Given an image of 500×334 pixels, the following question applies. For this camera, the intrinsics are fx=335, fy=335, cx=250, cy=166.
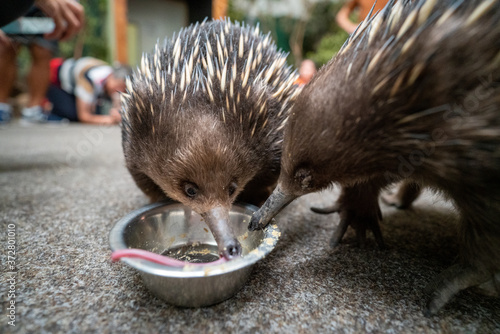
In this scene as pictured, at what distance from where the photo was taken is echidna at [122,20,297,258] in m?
1.26

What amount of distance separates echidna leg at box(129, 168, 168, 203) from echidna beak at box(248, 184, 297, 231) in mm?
624

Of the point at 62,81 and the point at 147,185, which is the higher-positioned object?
the point at 147,185

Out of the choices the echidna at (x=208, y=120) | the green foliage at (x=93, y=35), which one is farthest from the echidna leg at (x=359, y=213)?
the green foliage at (x=93, y=35)

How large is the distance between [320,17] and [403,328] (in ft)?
37.4

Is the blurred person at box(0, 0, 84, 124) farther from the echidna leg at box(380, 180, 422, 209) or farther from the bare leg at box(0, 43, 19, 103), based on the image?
the echidna leg at box(380, 180, 422, 209)

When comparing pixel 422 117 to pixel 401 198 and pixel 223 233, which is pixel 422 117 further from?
pixel 401 198

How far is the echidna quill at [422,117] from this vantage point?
0.85 metres

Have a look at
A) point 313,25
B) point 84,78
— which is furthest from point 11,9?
point 313,25

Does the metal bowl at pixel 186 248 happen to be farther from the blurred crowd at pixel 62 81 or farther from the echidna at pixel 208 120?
the blurred crowd at pixel 62 81

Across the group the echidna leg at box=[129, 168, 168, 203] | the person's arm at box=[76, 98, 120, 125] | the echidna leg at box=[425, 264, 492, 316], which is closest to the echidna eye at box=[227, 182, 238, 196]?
the echidna leg at box=[129, 168, 168, 203]

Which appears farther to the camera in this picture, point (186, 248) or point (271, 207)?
point (186, 248)

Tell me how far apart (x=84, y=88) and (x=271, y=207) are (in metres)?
5.98

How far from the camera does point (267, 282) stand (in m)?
1.25

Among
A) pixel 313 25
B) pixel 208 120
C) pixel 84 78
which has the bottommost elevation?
pixel 84 78
